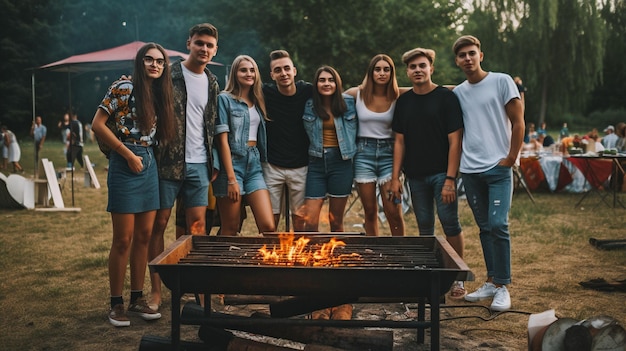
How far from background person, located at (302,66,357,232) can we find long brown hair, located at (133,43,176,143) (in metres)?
1.22

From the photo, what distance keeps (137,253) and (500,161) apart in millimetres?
2990

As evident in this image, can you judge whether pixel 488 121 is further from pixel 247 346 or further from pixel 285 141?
pixel 247 346

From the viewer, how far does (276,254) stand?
363 centimetres

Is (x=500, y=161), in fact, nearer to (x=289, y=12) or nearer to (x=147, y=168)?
(x=147, y=168)

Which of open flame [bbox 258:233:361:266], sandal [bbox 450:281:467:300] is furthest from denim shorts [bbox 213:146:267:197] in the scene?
sandal [bbox 450:281:467:300]

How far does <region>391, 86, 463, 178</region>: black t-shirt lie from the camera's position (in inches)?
193

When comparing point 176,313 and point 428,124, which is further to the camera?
point 428,124

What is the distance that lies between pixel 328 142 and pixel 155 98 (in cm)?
151

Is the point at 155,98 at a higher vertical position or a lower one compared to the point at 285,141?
higher

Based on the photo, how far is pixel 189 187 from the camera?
471 cm

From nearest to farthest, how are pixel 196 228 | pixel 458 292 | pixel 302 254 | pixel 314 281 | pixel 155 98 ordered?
1. pixel 314 281
2. pixel 302 254
3. pixel 155 98
4. pixel 196 228
5. pixel 458 292

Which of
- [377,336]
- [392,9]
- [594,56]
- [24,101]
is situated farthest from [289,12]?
[24,101]

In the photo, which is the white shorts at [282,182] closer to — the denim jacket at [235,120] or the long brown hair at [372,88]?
the denim jacket at [235,120]

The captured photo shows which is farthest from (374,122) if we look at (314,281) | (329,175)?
(314,281)
